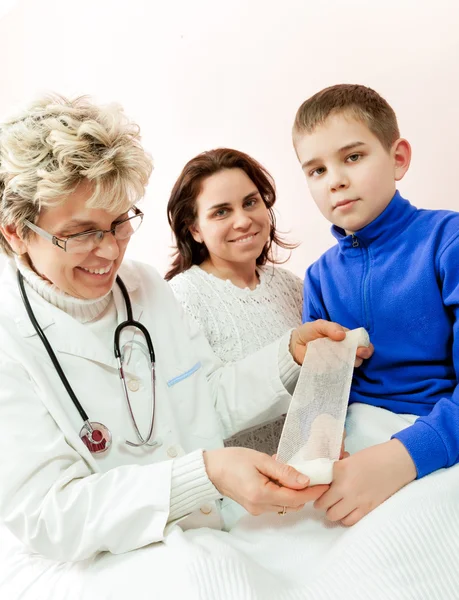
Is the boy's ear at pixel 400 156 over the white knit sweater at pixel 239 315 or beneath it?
over

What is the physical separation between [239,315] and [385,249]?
2.07 feet

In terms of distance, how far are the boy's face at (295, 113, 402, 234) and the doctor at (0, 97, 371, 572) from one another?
0.28m

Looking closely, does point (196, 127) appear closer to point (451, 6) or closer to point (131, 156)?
point (451, 6)

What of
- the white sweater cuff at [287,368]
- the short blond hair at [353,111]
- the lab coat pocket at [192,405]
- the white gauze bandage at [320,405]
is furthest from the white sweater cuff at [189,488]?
the short blond hair at [353,111]

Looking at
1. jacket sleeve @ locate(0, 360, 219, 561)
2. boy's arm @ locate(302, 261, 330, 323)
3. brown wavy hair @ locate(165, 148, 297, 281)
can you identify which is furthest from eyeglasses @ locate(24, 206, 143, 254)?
brown wavy hair @ locate(165, 148, 297, 281)

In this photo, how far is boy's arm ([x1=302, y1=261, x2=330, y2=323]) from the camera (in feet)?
5.63

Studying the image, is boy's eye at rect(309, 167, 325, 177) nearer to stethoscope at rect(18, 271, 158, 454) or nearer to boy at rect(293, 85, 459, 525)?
boy at rect(293, 85, 459, 525)

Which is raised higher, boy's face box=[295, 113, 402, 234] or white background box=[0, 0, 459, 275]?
white background box=[0, 0, 459, 275]

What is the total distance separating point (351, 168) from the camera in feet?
4.84

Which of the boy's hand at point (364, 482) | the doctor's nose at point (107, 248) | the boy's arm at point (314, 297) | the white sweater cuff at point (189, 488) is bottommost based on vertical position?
the boy's hand at point (364, 482)

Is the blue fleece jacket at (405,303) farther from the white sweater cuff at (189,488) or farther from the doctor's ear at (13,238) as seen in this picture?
the doctor's ear at (13,238)

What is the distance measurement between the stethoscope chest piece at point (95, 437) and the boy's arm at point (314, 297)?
66 cm

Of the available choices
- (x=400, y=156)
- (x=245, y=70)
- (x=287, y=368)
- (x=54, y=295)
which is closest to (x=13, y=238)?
(x=54, y=295)

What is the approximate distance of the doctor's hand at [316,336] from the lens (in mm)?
1504
